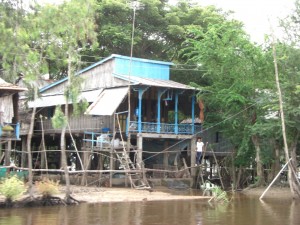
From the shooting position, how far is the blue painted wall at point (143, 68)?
26.2 metres

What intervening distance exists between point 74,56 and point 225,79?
412 inches

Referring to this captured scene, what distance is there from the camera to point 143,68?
1060 inches

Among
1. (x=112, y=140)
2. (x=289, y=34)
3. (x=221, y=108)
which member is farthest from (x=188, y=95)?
(x=289, y=34)

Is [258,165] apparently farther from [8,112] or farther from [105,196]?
[8,112]

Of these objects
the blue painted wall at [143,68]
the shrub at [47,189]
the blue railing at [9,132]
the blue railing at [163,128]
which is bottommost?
the shrub at [47,189]

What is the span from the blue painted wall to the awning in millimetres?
1306

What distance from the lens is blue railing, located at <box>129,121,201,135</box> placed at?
24734 millimetres

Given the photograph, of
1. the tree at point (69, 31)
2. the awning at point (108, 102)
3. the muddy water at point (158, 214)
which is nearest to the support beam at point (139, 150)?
the awning at point (108, 102)

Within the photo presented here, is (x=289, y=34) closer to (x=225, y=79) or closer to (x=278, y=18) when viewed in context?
(x=278, y=18)

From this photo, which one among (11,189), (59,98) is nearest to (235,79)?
(59,98)

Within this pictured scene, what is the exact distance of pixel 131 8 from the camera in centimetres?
3272

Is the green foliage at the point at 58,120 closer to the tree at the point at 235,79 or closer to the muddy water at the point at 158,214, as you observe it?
the muddy water at the point at 158,214

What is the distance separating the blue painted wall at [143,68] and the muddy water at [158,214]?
9.34 meters

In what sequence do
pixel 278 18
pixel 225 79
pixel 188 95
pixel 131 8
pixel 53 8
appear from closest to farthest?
pixel 53 8, pixel 278 18, pixel 225 79, pixel 188 95, pixel 131 8
